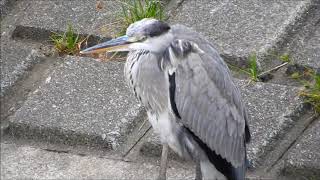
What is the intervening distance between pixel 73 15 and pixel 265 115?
1326 millimetres

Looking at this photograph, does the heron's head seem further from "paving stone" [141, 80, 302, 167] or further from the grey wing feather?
"paving stone" [141, 80, 302, 167]

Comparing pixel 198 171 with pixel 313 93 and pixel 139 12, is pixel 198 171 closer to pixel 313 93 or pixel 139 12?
pixel 313 93

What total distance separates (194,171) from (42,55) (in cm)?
119

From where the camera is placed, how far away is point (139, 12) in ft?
14.8

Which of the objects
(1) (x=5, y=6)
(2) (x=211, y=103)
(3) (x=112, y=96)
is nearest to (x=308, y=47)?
(3) (x=112, y=96)

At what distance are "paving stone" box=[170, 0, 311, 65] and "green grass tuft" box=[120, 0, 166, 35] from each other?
0.12m

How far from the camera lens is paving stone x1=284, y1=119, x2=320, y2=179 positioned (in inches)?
143

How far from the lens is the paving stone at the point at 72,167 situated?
3701 millimetres

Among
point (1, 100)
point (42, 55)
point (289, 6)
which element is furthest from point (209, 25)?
point (1, 100)

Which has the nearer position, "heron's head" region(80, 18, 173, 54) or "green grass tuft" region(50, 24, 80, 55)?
"heron's head" region(80, 18, 173, 54)

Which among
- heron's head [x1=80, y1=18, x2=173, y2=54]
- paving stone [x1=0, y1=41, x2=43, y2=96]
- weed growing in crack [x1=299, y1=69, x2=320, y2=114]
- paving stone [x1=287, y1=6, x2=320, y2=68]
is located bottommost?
paving stone [x1=287, y1=6, x2=320, y2=68]

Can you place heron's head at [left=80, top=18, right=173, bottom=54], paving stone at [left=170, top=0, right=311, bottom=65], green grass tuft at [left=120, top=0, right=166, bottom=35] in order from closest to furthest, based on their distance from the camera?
heron's head at [left=80, top=18, right=173, bottom=54]
paving stone at [left=170, top=0, right=311, bottom=65]
green grass tuft at [left=120, top=0, right=166, bottom=35]

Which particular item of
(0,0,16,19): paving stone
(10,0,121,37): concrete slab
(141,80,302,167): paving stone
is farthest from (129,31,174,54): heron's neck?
(0,0,16,19): paving stone

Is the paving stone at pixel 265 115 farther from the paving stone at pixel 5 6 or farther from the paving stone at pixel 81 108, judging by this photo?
the paving stone at pixel 5 6
